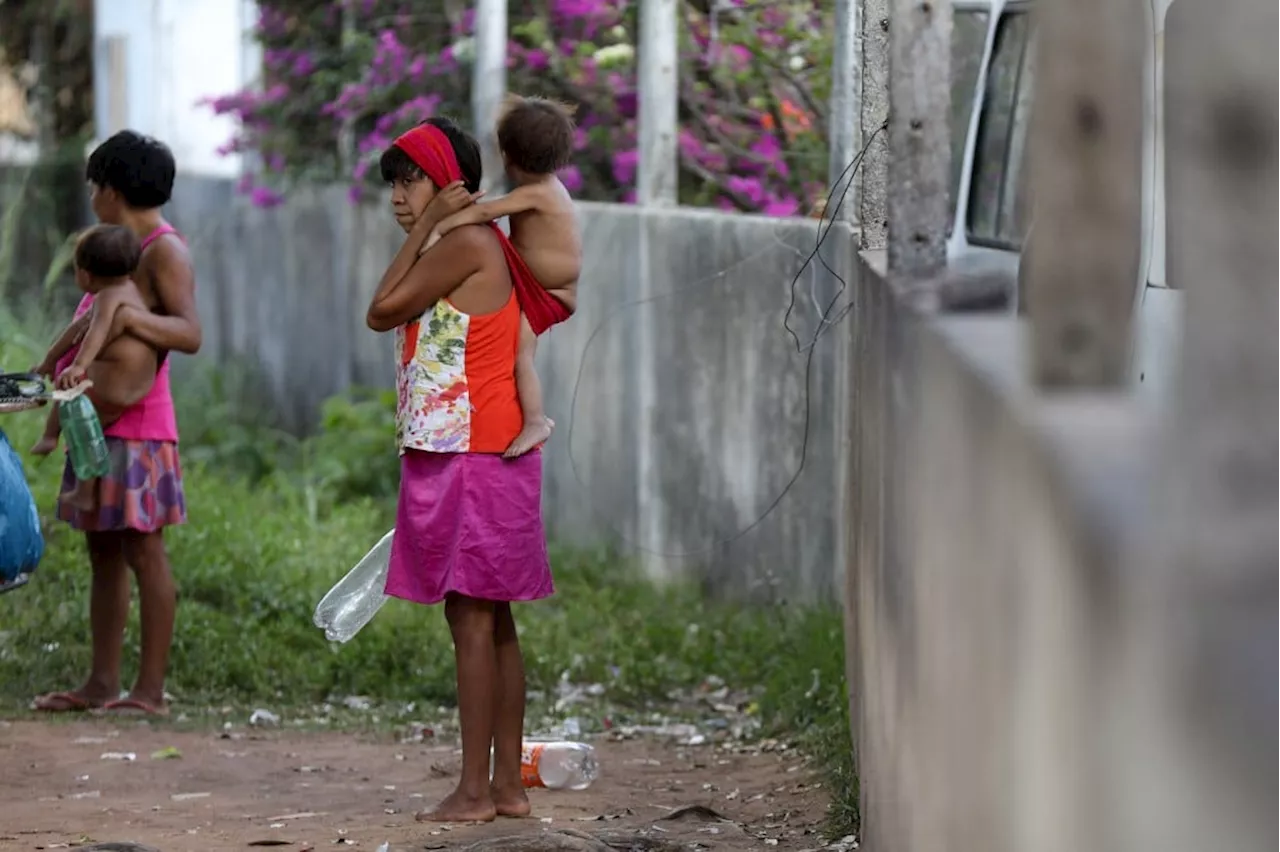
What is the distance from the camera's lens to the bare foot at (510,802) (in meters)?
5.39

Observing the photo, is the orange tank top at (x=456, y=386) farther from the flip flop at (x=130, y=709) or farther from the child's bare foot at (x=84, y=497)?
the flip flop at (x=130, y=709)

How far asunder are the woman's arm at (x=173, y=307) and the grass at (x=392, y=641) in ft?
4.26

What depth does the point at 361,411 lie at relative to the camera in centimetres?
1134

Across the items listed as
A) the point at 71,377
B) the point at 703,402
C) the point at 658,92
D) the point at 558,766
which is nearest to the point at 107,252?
the point at 71,377

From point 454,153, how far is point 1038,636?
353cm

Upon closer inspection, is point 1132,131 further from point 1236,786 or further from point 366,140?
point 366,140

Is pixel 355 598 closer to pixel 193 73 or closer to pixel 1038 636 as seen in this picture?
pixel 1038 636

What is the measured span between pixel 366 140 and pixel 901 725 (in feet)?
31.6

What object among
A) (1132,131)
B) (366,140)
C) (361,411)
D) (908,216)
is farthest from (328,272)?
(1132,131)

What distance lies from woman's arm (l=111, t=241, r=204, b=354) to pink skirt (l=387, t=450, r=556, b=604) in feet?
5.85

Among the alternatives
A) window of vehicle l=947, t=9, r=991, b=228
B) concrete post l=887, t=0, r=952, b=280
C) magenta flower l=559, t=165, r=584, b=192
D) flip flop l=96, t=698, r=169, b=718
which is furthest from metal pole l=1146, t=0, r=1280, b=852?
magenta flower l=559, t=165, r=584, b=192

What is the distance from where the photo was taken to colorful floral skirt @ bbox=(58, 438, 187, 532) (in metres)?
6.82

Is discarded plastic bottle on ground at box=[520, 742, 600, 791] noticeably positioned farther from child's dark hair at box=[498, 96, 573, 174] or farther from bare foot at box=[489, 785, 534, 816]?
child's dark hair at box=[498, 96, 573, 174]

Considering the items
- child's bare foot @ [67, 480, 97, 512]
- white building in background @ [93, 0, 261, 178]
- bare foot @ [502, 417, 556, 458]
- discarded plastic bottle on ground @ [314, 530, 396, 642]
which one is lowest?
discarded plastic bottle on ground @ [314, 530, 396, 642]
